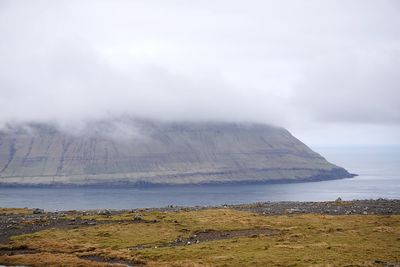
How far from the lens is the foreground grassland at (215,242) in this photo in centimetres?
3766

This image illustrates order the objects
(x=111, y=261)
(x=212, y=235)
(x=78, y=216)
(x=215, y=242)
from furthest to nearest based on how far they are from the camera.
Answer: (x=78, y=216)
(x=212, y=235)
(x=215, y=242)
(x=111, y=261)

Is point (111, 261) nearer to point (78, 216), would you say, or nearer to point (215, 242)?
point (215, 242)

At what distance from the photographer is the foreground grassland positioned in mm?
37656

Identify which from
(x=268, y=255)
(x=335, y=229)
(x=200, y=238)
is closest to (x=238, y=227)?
(x=200, y=238)

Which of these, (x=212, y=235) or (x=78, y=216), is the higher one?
(x=78, y=216)

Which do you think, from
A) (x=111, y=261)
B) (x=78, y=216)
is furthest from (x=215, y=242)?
(x=78, y=216)

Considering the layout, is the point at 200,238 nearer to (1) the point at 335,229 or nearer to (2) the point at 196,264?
(2) the point at 196,264

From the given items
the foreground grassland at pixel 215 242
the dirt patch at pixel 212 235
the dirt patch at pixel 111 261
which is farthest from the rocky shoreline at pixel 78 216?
the dirt patch at pixel 111 261

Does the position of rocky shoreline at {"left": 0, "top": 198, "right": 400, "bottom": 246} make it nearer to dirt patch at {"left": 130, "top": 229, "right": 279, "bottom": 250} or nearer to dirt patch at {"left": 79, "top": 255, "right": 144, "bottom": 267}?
dirt patch at {"left": 130, "top": 229, "right": 279, "bottom": 250}

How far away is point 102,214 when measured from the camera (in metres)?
67.4

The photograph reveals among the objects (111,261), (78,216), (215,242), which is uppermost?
(78,216)

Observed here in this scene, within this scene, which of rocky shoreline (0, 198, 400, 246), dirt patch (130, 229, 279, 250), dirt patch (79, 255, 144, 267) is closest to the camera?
dirt patch (79, 255, 144, 267)

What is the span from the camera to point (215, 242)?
45.1 m

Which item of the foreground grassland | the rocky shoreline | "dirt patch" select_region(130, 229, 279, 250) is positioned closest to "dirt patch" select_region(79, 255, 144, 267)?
the foreground grassland
